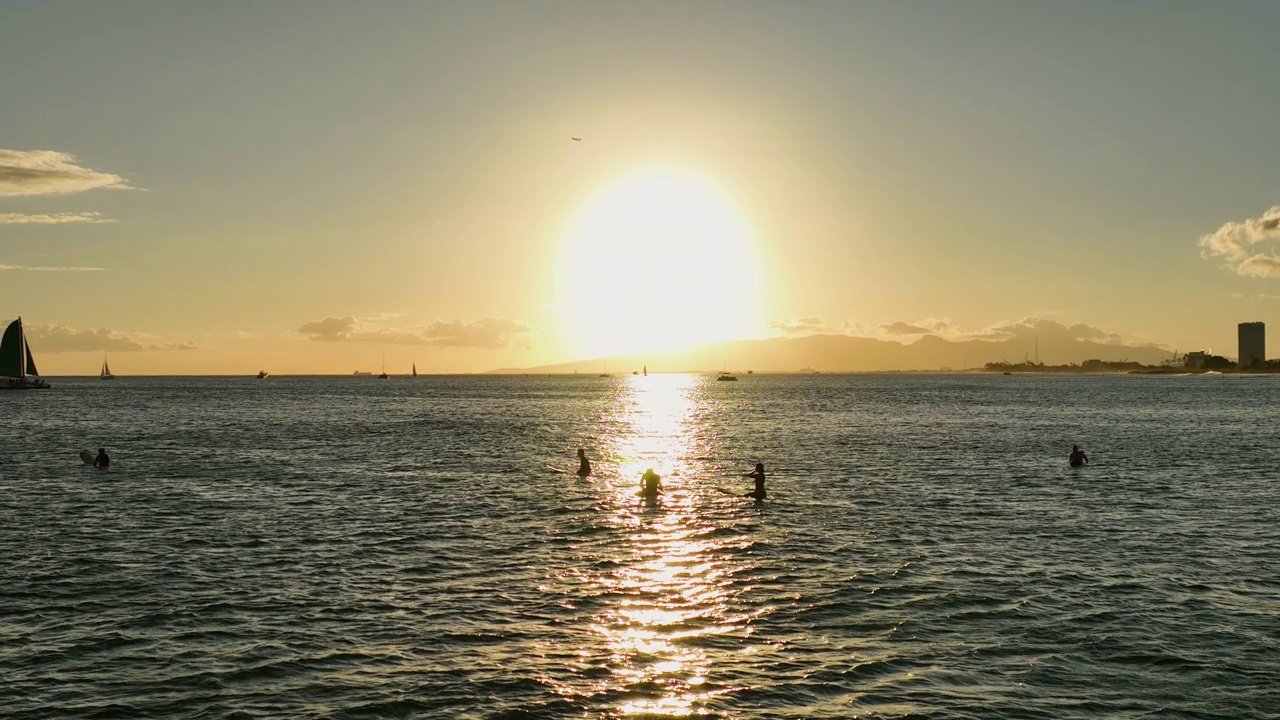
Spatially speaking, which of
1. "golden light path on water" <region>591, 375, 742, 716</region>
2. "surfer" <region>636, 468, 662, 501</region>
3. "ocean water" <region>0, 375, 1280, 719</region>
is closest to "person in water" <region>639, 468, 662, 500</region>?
"surfer" <region>636, 468, 662, 501</region>

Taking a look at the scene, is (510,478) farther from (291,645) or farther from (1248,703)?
(1248,703)

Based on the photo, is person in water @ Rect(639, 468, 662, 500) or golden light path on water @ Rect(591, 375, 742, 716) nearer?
golden light path on water @ Rect(591, 375, 742, 716)

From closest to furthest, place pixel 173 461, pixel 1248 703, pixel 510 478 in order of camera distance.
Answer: pixel 1248 703 < pixel 510 478 < pixel 173 461

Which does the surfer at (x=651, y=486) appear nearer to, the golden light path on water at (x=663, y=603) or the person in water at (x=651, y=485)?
the person in water at (x=651, y=485)

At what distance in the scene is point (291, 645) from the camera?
23500mm

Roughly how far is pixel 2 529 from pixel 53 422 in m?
99.6

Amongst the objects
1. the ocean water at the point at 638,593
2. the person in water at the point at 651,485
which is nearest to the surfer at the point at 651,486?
the person in water at the point at 651,485

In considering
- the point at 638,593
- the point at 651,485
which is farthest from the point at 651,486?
the point at 638,593

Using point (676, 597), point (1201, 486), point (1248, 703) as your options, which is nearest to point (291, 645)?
point (676, 597)

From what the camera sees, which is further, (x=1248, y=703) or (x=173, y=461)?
(x=173, y=461)

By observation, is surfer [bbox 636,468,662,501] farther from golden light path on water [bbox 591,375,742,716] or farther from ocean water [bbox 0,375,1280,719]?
ocean water [bbox 0,375,1280,719]

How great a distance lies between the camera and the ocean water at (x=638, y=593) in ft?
66.0

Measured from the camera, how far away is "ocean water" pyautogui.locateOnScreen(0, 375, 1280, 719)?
20.1 metres

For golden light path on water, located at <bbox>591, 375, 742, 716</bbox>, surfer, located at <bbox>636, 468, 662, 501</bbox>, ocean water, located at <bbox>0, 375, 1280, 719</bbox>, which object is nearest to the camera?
ocean water, located at <bbox>0, 375, 1280, 719</bbox>
